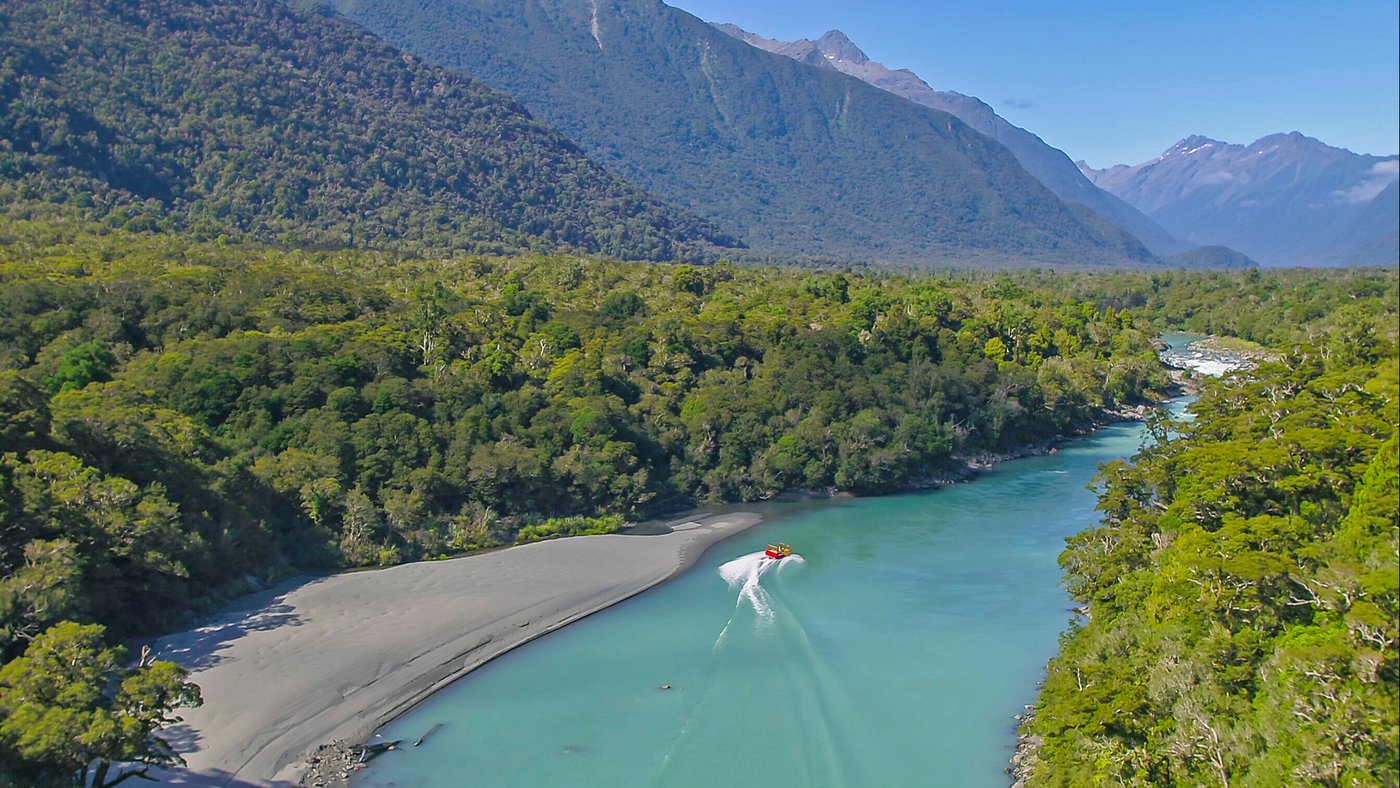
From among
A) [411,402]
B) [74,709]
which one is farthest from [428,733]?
[411,402]

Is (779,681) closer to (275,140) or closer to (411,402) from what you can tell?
(411,402)

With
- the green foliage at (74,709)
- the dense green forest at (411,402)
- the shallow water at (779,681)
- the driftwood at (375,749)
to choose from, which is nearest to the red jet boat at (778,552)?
the shallow water at (779,681)

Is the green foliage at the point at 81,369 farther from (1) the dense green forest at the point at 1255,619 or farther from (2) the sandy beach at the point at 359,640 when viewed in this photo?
(1) the dense green forest at the point at 1255,619

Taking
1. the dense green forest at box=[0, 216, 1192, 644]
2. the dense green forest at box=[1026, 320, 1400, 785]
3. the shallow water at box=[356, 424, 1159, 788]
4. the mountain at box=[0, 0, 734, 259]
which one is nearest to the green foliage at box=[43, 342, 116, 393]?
the dense green forest at box=[0, 216, 1192, 644]

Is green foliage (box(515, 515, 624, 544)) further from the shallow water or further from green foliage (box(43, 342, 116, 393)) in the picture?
green foliage (box(43, 342, 116, 393))

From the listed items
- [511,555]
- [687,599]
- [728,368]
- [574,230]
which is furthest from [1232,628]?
[574,230]

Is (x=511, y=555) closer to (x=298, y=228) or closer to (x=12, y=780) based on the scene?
(x=12, y=780)

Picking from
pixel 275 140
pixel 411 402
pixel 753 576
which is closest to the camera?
pixel 753 576
